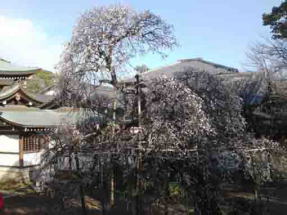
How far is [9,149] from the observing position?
18.9m

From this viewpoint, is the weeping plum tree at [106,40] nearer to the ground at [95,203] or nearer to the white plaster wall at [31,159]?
the ground at [95,203]

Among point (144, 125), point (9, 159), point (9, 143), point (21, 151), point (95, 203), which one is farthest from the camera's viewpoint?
point (9, 143)

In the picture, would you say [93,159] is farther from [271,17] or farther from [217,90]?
[271,17]

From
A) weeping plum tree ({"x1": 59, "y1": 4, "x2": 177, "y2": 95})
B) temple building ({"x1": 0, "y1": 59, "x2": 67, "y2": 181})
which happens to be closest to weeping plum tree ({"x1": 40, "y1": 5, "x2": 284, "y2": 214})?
weeping plum tree ({"x1": 59, "y1": 4, "x2": 177, "y2": 95})

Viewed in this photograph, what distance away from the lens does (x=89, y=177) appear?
895cm

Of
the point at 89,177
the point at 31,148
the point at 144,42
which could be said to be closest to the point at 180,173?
the point at 89,177

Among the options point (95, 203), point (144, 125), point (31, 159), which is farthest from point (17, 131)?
point (144, 125)

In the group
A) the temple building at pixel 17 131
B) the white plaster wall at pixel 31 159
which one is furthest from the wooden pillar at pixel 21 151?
the white plaster wall at pixel 31 159

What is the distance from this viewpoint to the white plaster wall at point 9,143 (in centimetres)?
1887

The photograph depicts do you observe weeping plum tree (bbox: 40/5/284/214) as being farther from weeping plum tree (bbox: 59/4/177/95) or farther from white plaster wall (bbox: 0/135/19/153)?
white plaster wall (bbox: 0/135/19/153)

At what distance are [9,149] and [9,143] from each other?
0.28 meters

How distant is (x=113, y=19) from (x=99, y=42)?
0.70 metres

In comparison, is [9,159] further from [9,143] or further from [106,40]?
[106,40]

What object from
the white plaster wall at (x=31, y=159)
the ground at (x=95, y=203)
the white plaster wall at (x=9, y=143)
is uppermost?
the white plaster wall at (x=9, y=143)
